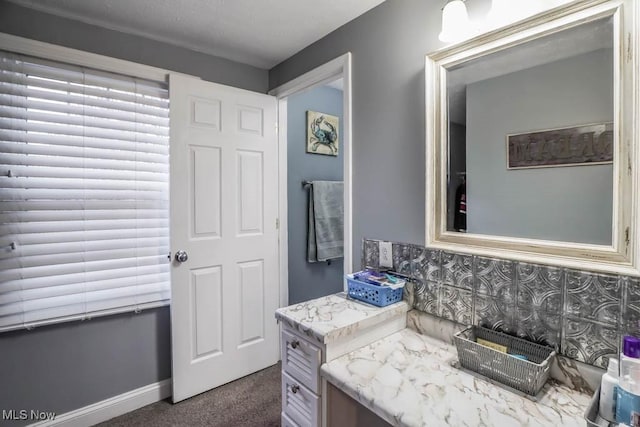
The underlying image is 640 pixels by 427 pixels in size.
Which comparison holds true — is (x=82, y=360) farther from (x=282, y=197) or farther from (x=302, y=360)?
(x=282, y=197)

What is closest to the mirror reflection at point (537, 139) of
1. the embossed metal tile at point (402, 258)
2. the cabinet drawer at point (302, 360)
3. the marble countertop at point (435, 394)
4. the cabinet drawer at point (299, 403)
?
the embossed metal tile at point (402, 258)

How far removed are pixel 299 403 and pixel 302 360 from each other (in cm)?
18

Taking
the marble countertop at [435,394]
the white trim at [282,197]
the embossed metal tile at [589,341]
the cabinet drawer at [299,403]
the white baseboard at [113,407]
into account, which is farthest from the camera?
the white trim at [282,197]

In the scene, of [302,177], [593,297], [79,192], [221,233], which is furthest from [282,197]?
[593,297]

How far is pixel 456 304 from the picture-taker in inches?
49.4

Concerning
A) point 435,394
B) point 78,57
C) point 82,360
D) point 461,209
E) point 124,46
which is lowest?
point 82,360

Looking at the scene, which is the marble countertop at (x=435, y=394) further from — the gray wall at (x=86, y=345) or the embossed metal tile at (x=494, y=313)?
the gray wall at (x=86, y=345)

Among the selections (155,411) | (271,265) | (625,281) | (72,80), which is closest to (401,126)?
(625,281)

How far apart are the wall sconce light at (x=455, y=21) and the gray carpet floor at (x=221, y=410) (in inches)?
81.5

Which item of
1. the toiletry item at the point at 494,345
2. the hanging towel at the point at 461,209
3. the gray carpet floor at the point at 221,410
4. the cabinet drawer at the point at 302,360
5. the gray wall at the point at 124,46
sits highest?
the gray wall at the point at 124,46

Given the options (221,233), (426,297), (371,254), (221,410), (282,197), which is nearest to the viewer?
(426,297)

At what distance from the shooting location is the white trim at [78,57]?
1.49 m

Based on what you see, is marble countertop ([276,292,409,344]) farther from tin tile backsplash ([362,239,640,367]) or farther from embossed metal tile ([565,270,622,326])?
embossed metal tile ([565,270,622,326])

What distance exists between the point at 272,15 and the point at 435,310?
166 centimetres
